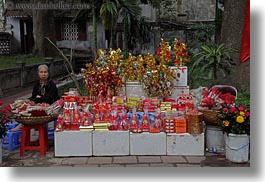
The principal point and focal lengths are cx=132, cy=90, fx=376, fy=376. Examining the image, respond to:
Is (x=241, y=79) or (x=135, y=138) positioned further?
(x=241, y=79)

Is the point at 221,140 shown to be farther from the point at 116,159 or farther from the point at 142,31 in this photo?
the point at 142,31

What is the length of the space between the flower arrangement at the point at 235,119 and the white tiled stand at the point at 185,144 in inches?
11.4

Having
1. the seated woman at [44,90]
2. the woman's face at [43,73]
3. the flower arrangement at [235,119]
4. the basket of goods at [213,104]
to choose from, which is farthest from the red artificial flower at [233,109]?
the woman's face at [43,73]

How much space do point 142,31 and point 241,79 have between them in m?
1.49

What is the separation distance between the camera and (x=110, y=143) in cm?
389

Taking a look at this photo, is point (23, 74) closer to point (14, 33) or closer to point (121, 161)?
point (14, 33)

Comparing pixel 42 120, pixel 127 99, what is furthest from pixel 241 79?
pixel 42 120

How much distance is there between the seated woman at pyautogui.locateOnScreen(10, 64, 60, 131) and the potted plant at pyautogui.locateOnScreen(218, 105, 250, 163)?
199cm

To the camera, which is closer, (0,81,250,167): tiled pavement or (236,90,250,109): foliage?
(0,81,250,167): tiled pavement

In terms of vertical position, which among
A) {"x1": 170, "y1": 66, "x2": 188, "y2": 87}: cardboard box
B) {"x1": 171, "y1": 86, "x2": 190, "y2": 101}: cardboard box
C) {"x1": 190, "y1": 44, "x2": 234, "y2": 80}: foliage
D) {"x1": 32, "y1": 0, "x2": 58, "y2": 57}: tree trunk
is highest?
{"x1": 32, "y1": 0, "x2": 58, "y2": 57}: tree trunk

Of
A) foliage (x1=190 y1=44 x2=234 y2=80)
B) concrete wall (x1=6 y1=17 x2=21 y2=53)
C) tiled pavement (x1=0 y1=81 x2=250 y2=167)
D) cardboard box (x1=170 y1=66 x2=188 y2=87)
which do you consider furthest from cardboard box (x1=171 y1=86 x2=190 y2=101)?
concrete wall (x1=6 y1=17 x2=21 y2=53)

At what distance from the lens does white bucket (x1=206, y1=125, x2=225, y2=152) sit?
158 inches

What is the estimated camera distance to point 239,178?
3.42m

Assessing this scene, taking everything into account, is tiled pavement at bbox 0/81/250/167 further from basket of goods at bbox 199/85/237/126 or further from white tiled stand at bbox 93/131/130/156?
basket of goods at bbox 199/85/237/126
